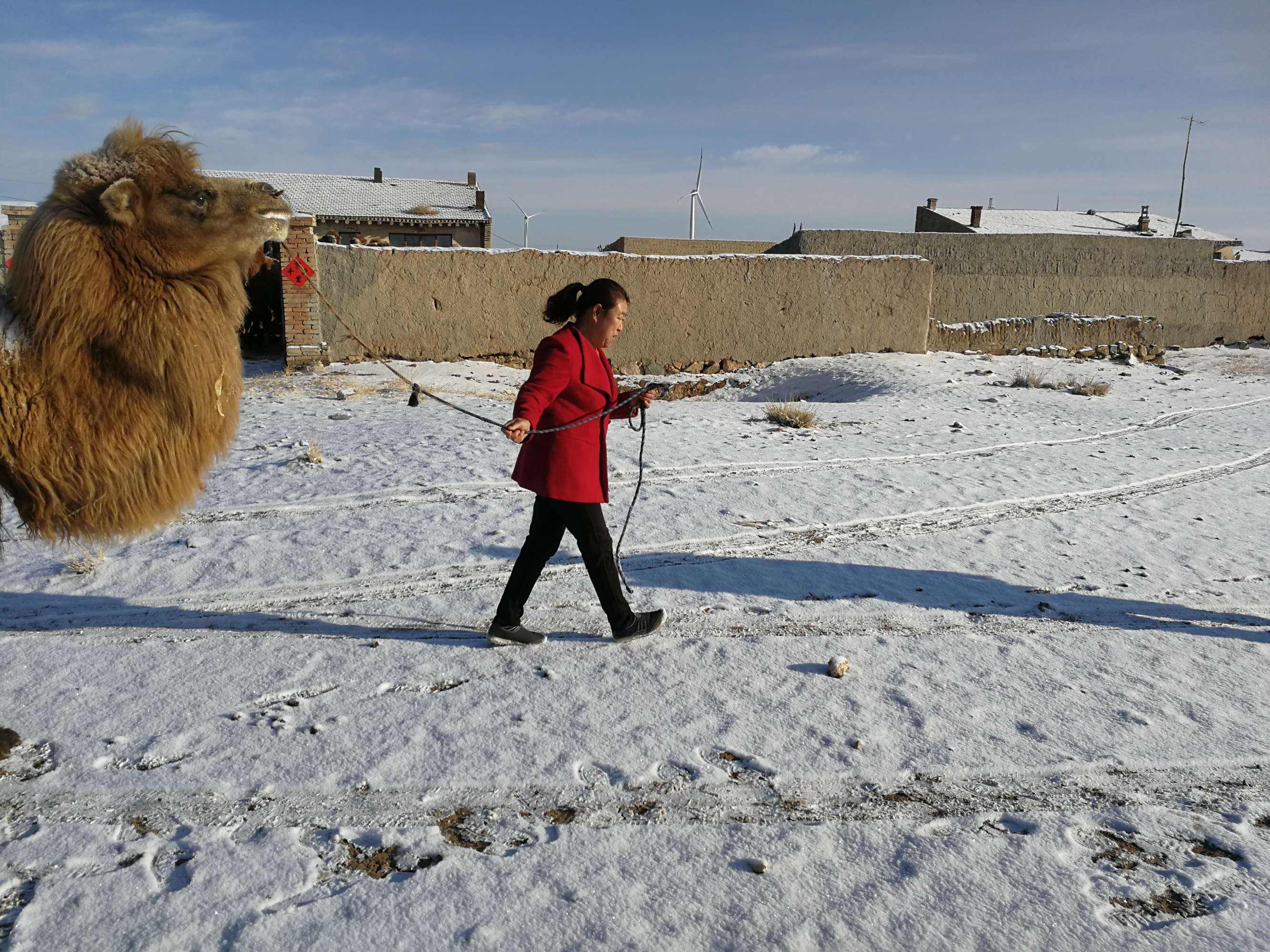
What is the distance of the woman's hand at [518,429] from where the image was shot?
12.7 feet

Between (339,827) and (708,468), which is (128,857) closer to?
(339,827)

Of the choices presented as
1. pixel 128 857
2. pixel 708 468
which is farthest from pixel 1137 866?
pixel 708 468

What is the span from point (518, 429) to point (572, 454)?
0.43 m

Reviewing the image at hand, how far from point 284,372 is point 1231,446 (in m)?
12.4

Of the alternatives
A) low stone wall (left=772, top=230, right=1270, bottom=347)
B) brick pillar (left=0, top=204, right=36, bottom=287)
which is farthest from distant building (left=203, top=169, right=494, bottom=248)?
low stone wall (left=772, top=230, right=1270, bottom=347)

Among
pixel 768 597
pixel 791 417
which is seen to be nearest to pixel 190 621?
pixel 768 597

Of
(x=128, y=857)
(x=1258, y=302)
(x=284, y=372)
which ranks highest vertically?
(x=1258, y=302)

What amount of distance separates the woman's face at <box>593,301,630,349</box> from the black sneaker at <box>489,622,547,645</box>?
58.8 inches

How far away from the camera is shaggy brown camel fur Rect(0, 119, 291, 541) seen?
10.1 ft

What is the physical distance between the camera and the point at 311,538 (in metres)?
6.07

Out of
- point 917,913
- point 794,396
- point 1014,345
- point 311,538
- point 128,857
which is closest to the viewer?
point 917,913

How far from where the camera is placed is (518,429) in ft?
12.8

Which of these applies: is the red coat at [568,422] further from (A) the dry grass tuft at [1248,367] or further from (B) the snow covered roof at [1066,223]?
(B) the snow covered roof at [1066,223]

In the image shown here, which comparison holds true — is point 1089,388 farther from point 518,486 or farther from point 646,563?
point 646,563
